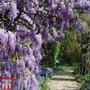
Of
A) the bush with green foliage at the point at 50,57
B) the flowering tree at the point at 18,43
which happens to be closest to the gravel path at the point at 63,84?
the flowering tree at the point at 18,43

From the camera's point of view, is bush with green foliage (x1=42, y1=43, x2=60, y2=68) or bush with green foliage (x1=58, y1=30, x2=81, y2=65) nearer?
bush with green foliage (x1=42, y1=43, x2=60, y2=68)

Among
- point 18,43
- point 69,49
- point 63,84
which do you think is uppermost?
point 18,43

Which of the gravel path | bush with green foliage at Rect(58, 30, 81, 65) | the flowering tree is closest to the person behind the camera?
the flowering tree

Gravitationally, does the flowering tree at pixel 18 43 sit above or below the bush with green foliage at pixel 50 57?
above

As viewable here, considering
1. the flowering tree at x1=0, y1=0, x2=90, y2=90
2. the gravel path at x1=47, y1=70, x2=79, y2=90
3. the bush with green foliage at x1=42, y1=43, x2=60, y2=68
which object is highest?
the flowering tree at x1=0, y1=0, x2=90, y2=90

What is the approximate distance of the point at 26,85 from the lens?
6.05 m

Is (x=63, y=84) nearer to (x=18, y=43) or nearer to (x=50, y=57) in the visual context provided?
(x=50, y=57)

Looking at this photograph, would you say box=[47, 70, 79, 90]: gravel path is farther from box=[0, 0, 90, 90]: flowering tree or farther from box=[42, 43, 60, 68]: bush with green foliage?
box=[42, 43, 60, 68]: bush with green foliage

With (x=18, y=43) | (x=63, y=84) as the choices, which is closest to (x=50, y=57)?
(x=63, y=84)

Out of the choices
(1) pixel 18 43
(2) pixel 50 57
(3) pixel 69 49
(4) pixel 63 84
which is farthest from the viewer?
(3) pixel 69 49

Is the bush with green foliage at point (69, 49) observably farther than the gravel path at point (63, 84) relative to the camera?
Yes

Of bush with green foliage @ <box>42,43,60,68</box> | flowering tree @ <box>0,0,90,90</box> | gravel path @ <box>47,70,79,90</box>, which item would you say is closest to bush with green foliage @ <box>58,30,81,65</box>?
bush with green foliage @ <box>42,43,60,68</box>

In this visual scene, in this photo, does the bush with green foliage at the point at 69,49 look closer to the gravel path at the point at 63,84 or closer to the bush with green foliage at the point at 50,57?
the bush with green foliage at the point at 50,57

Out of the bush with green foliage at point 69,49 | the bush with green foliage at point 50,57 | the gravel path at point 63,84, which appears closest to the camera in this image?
the gravel path at point 63,84
